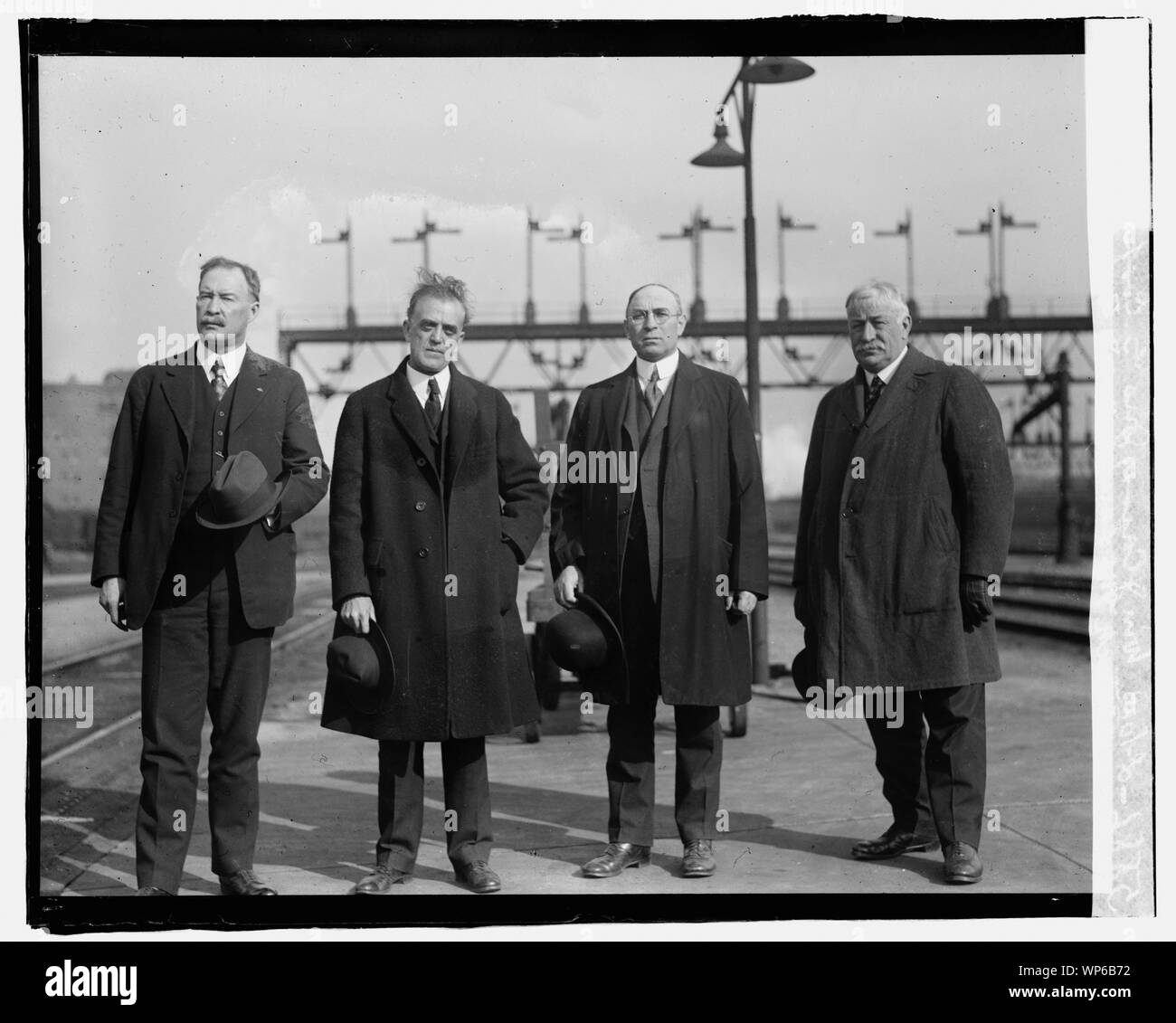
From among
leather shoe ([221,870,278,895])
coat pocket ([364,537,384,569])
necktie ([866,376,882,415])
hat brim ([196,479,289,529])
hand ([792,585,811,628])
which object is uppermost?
necktie ([866,376,882,415])

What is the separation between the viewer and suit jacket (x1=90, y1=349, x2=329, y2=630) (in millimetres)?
6230

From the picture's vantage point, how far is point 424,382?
6.43 m

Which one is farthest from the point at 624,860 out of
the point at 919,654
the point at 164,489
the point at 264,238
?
the point at 264,238

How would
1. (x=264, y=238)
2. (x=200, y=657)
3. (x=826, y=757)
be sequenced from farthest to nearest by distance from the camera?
(x=826, y=757), (x=264, y=238), (x=200, y=657)

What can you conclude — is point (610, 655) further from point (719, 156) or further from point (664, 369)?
point (719, 156)

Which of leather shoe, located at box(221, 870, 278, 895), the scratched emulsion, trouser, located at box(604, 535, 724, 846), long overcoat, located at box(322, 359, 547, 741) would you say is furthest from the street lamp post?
leather shoe, located at box(221, 870, 278, 895)

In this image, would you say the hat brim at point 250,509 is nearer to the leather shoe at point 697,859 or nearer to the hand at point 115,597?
the hand at point 115,597

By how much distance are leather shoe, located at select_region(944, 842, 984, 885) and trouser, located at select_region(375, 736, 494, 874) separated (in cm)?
191

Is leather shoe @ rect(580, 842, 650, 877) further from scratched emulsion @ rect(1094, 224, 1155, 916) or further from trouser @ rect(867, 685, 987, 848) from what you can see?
scratched emulsion @ rect(1094, 224, 1155, 916)

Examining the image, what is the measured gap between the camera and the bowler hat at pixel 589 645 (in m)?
6.45

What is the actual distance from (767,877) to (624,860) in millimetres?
604

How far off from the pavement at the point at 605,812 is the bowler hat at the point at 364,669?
444 mm
